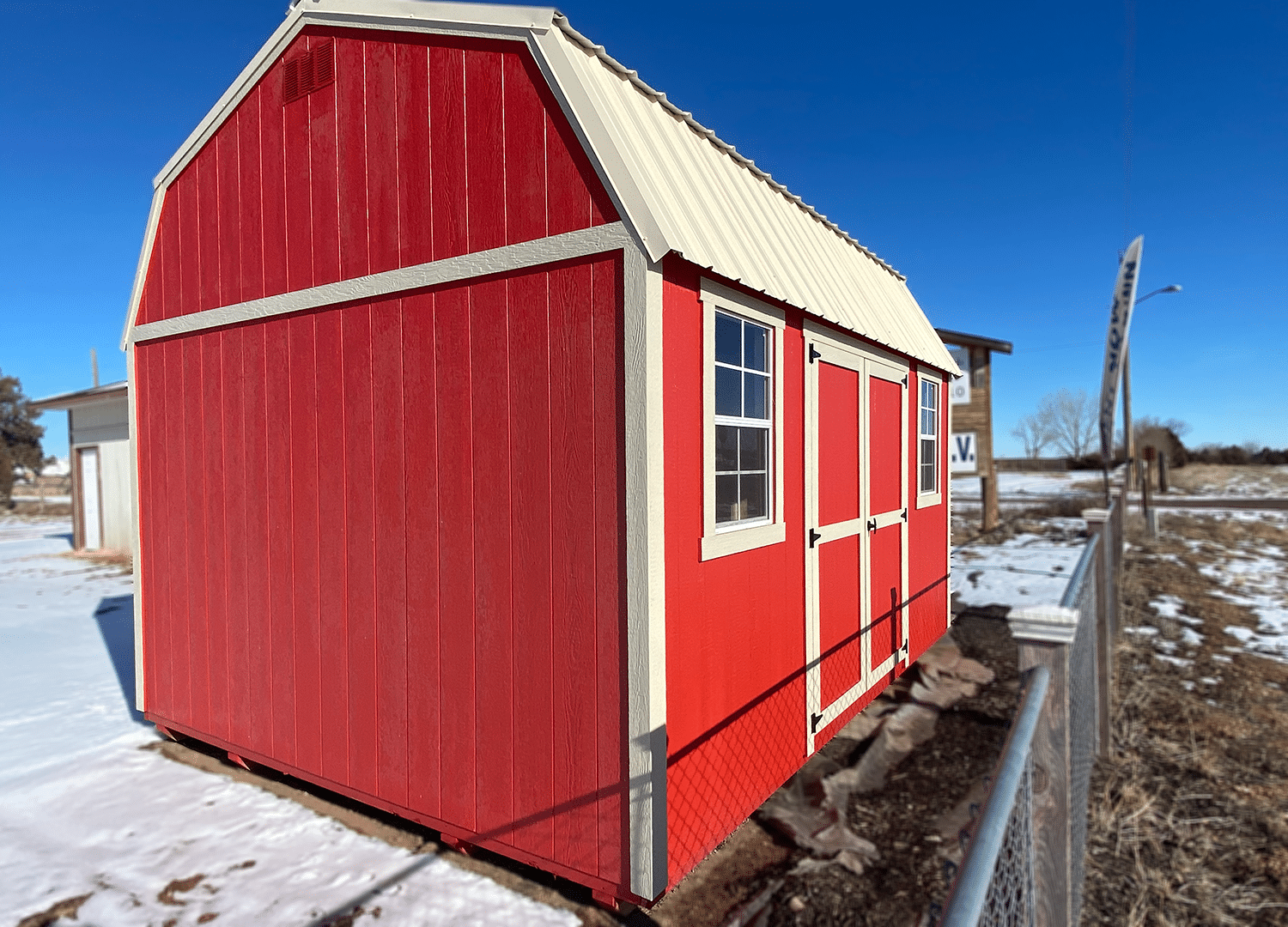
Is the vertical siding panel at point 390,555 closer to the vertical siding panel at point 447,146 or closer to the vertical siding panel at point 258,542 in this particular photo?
the vertical siding panel at point 447,146

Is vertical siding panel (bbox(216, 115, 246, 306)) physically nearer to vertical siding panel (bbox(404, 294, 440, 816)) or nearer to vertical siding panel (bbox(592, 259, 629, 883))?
vertical siding panel (bbox(404, 294, 440, 816))

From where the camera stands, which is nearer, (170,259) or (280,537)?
(280,537)

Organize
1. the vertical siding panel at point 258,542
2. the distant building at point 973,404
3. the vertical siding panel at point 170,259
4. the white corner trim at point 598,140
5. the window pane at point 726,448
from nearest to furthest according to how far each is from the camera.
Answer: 1. the white corner trim at point 598,140
2. the window pane at point 726,448
3. the vertical siding panel at point 258,542
4. the vertical siding panel at point 170,259
5. the distant building at point 973,404

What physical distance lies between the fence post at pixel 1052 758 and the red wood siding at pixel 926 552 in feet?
13.5

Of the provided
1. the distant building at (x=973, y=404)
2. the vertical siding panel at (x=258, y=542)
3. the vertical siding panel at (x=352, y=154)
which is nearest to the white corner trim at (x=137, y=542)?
the vertical siding panel at (x=258, y=542)

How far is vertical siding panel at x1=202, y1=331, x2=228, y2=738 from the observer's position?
4.44 meters

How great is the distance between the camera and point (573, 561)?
3.02 metres

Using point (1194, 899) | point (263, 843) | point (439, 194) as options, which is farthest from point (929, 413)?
point (263, 843)

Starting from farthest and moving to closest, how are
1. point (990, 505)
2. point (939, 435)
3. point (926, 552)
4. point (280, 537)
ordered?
point (990, 505) → point (939, 435) → point (926, 552) → point (280, 537)

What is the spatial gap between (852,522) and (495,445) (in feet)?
9.26

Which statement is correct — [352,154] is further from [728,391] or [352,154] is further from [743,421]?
[743,421]

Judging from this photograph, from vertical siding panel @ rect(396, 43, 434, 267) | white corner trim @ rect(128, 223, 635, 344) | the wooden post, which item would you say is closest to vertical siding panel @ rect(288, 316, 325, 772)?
white corner trim @ rect(128, 223, 635, 344)

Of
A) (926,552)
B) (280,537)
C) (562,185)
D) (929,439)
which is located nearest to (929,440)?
(929,439)

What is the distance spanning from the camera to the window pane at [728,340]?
348 cm
